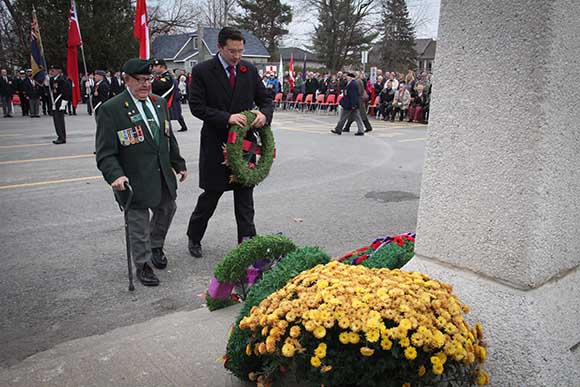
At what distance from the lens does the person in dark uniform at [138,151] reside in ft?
13.6

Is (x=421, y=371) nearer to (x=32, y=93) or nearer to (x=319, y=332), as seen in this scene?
(x=319, y=332)

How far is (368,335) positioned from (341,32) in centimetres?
4929

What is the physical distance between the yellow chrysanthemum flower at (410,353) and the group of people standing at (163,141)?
2.90 metres

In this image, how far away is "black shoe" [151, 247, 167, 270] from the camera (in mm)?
4793

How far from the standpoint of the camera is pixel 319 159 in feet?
36.2

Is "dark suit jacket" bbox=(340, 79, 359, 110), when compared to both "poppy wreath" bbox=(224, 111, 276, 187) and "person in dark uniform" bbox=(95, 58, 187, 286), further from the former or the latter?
"person in dark uniform" bbox=(95, 58, 187, 286)

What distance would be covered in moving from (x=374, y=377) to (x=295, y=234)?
396 cm

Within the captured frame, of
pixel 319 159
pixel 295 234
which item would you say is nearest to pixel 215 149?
pixel 295 234

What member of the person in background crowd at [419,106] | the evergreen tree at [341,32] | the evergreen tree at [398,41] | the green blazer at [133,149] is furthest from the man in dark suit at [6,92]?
the evergreen tree at [398,41]

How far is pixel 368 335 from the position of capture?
1.80 metres

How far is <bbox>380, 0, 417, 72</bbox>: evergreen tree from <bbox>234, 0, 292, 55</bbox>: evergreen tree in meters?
13.0

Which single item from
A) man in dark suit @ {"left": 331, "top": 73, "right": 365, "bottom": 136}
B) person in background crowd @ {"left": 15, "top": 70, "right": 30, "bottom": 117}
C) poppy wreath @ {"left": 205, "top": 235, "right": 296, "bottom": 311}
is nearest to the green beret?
poppy wreath @ {"left": 205, "top": 235, "right": 296, "bottom": 311}

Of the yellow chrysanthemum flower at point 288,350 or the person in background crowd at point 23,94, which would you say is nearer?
the yellow chrysanthemum flower at point 288,350

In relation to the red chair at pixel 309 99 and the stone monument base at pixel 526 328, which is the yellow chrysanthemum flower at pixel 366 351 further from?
the red chair at pixel 309 99
